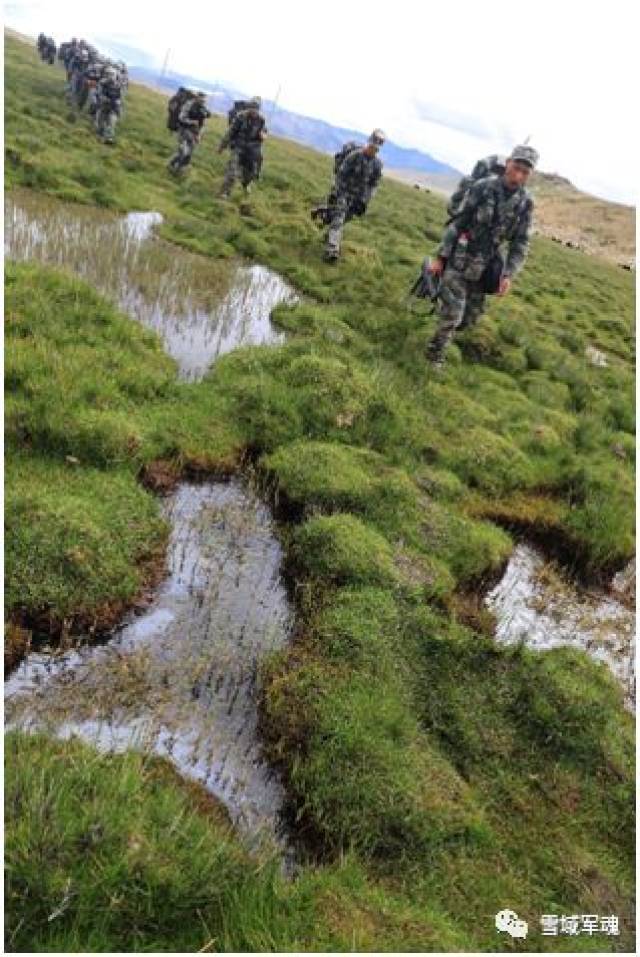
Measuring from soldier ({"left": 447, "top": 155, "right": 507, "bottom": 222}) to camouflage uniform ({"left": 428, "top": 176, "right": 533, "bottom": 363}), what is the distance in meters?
2.36

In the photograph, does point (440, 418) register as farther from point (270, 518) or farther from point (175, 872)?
point (175, 872)

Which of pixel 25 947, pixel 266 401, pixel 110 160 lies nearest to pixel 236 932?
pixel 25 947

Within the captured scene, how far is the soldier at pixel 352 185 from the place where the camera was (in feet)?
76.0

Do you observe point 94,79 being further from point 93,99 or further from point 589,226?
point 589,226

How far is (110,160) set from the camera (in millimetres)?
28500

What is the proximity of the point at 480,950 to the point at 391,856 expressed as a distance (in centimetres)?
85

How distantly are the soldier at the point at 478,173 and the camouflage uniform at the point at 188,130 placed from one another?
15445 millimetres

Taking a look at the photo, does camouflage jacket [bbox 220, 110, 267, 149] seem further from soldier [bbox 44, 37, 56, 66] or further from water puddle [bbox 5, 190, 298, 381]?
soldier [bbox 44, 37, 56, 66]

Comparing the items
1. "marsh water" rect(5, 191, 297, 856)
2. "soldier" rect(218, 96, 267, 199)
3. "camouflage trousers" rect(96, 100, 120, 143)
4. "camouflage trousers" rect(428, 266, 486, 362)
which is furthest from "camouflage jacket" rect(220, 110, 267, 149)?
"marsh water" rect(5, 191, 297, 856)

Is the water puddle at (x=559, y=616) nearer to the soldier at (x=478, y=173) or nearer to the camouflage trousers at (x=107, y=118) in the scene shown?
the soldier at (x=478, y=173)

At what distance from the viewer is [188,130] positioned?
3030 cm

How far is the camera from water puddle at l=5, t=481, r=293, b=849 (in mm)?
5844

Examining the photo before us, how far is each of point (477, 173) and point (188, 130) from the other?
15811 millimetres

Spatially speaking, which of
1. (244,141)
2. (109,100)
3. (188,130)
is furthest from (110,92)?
(244,141)
